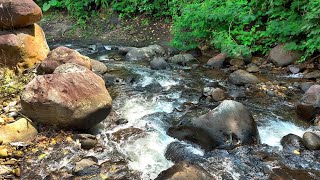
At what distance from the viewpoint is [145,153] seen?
4809mm

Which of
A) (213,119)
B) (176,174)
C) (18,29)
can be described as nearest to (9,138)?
(176,174)

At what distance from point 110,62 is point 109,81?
7.58ft

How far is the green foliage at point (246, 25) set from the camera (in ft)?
27.1

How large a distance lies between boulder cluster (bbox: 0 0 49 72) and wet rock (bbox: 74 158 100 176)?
12.6 feet

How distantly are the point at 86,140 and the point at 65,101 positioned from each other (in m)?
0.71

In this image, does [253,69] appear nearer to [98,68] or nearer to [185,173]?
[98,68]

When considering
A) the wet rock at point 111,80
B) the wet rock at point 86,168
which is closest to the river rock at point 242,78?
the wet rock at point 111,80

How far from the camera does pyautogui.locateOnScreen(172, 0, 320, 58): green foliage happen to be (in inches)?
325

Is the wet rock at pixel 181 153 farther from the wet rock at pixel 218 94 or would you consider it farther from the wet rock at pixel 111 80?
the wet rock at pixel 111 80

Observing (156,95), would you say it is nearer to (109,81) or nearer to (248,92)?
(109,81)

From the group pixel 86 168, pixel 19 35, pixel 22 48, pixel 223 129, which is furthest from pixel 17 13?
pixel 223 129

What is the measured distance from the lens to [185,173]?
3637mm

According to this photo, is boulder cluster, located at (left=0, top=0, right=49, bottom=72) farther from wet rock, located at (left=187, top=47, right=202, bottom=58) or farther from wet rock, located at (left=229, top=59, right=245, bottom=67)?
wet rock, located at (left=229, top=59, right=245, bottom=67)

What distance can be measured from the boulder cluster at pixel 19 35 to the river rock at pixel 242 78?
16.2ft
